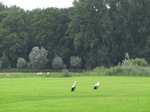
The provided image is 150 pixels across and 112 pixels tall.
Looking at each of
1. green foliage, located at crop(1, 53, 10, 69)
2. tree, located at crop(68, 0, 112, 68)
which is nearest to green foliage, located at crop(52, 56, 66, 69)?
tree, located at crop(68, 0, 112, 68)

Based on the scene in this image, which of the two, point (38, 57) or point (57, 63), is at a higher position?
point (38, 57)

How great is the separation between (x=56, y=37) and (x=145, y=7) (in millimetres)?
19651

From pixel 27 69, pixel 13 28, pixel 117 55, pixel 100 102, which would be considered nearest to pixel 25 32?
pixel 13 28

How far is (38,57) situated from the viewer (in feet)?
298

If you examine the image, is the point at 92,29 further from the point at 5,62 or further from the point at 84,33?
the point at 5,62

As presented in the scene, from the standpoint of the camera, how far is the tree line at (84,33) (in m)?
90.4

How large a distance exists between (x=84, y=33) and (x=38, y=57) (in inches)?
385

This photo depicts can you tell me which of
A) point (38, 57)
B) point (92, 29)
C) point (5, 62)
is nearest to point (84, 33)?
point (92, 29)

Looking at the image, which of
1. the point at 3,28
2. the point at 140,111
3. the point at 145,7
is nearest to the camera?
the point at 140,111

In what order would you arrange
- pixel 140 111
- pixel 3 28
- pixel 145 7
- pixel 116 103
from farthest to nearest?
1. pixel 3 28
2. pixel 145 7
3. pixel 116 103
4. pixel 140 111

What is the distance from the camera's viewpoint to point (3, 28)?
98.6 metres

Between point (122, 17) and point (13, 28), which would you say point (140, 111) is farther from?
point (13, 28)

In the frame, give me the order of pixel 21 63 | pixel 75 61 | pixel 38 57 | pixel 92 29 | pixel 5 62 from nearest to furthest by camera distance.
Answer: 1. pixel 38 57
2. pixel 21 63
3. pixel 75 61
4. pixel 92 29
5. pixel 5 62

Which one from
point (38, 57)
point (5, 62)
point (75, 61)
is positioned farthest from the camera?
point (5, 62)
